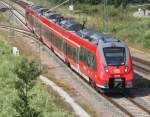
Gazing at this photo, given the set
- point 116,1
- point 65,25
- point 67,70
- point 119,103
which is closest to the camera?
point 119,103

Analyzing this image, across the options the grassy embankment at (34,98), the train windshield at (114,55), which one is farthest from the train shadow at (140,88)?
the grassy embankment at (34,98)

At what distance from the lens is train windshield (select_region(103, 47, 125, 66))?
30.4m

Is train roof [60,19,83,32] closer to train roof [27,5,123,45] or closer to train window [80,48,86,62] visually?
train roof [27,5,123,45]

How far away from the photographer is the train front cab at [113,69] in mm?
30094

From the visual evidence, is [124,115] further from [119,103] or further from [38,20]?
[38,20]

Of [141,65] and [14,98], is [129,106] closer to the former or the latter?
[14,98]

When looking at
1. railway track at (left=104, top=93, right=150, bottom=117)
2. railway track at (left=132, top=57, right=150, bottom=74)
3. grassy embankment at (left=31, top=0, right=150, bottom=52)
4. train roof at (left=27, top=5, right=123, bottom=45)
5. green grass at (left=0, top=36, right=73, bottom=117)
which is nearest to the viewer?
green grass at (left=0, top=36, right=73, bottom=117)

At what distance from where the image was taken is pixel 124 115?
87.3 ft

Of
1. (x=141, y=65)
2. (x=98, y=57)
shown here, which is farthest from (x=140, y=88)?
(x=141, y=65)

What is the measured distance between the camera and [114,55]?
100 ft

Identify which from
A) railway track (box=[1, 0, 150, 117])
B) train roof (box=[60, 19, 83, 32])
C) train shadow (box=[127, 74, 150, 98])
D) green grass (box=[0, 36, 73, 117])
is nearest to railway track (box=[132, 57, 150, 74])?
train shadow (box=[127, 74, 150, 98])

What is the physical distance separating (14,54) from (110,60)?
660 inches

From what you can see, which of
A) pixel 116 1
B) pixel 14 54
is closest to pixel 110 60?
pixel 14 54

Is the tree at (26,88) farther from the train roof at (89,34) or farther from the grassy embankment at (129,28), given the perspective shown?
the grassy embankment at (129,28)
